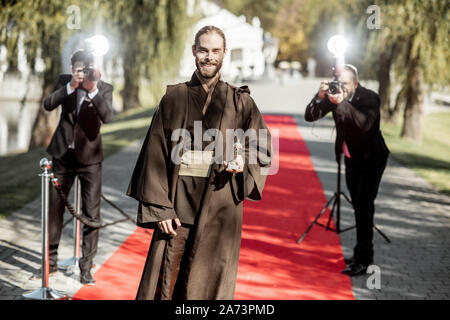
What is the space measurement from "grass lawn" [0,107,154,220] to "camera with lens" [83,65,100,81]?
409 cm

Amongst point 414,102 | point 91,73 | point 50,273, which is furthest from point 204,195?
point 414,102

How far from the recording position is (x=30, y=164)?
14.1 metres

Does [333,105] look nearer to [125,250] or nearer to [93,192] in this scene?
[93,192]

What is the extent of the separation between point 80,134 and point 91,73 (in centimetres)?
61

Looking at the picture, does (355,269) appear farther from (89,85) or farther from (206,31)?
(206,31)

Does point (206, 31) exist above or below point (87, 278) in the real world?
above

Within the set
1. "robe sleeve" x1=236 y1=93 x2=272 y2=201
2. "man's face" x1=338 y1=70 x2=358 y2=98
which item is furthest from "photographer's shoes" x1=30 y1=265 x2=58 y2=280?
"man's face" x1=338 y1=70 x2=358 y2=98

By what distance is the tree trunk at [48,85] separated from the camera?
12.9 metres

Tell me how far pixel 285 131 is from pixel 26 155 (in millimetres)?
8517

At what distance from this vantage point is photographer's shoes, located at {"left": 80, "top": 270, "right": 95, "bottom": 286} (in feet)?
19.7

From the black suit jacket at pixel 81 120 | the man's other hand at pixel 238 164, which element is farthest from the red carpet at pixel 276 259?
the man's other hand at pixel 238 164

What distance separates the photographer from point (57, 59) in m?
13.1

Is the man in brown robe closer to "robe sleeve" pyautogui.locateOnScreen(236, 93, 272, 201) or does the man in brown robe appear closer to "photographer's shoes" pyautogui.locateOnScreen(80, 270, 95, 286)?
"robe sleeve" pyautogui.locateOnScreen(236, 93, 272, 201)

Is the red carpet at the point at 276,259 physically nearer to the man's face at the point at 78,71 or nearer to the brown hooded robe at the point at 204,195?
the brown hooded robe at the point at 204,195
